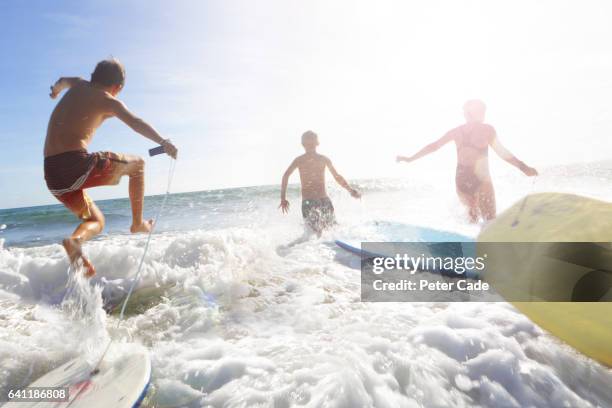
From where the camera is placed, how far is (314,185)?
19.7 feet

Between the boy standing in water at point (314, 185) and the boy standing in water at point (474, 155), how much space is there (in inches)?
57.7

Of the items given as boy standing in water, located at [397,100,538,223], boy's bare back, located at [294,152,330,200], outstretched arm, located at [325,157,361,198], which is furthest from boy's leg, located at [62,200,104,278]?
boy standing in water, located at [397,100,538,223]

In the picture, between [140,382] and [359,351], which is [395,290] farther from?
[140,382]

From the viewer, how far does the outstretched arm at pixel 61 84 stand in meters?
2.99

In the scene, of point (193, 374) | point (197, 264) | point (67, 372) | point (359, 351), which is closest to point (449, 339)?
point (359, 351)

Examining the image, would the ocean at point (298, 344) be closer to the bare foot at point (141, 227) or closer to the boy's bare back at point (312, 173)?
the bare foot at point (141, 227)

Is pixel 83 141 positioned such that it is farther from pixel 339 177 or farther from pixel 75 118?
pixel 339 177

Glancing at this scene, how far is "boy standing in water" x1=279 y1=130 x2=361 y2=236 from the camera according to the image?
5.95 meters

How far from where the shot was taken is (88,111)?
282 centimetres

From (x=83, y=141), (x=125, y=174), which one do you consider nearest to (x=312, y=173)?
(x=125, y=174)

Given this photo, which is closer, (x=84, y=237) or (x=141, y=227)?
(x=84, y=237)

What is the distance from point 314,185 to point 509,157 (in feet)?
10.3

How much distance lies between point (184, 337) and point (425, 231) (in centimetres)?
414

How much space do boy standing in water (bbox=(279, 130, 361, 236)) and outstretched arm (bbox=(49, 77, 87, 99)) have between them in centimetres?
355
